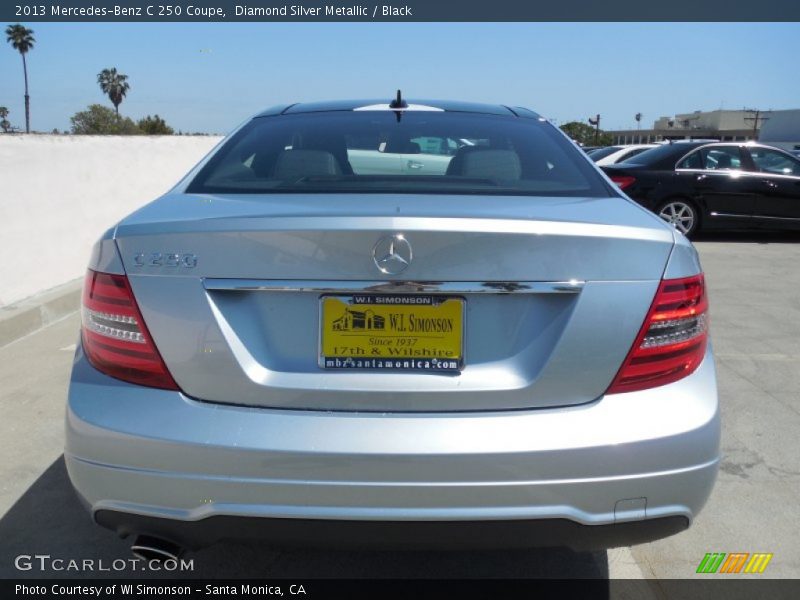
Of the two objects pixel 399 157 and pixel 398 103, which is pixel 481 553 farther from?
pixel 398 103

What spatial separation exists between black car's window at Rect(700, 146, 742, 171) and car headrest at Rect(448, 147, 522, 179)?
8.73 meters

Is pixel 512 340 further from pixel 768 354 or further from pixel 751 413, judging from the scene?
pixel 768 354

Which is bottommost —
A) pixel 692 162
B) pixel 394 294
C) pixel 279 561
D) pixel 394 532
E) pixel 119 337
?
pixel 279 561

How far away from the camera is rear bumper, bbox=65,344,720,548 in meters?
1.82

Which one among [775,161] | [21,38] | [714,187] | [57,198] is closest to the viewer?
[57,198]

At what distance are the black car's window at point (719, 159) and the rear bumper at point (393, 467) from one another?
373 inches

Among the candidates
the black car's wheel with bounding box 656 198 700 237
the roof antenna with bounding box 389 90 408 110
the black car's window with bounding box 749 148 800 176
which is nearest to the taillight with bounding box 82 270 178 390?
the roof antenna with bounding box 389 90 408 110

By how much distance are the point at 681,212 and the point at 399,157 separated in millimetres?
8547

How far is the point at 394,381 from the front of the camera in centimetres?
186

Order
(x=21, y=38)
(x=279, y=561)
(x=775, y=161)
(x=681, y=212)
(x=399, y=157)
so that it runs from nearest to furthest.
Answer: (x=279, y=561) → (x=399, y=157) → (x=681, y=212) → (x=775, y=161) → (x=21, y=38)

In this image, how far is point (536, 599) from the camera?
7.80 ft

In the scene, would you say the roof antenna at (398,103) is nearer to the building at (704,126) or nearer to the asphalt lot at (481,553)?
the asphalt lot at (481,553)

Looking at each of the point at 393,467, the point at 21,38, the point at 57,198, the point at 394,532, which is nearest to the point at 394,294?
the point at 393,467

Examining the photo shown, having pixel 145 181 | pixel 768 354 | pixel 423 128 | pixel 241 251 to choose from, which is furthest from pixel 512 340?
pixel 145 181
